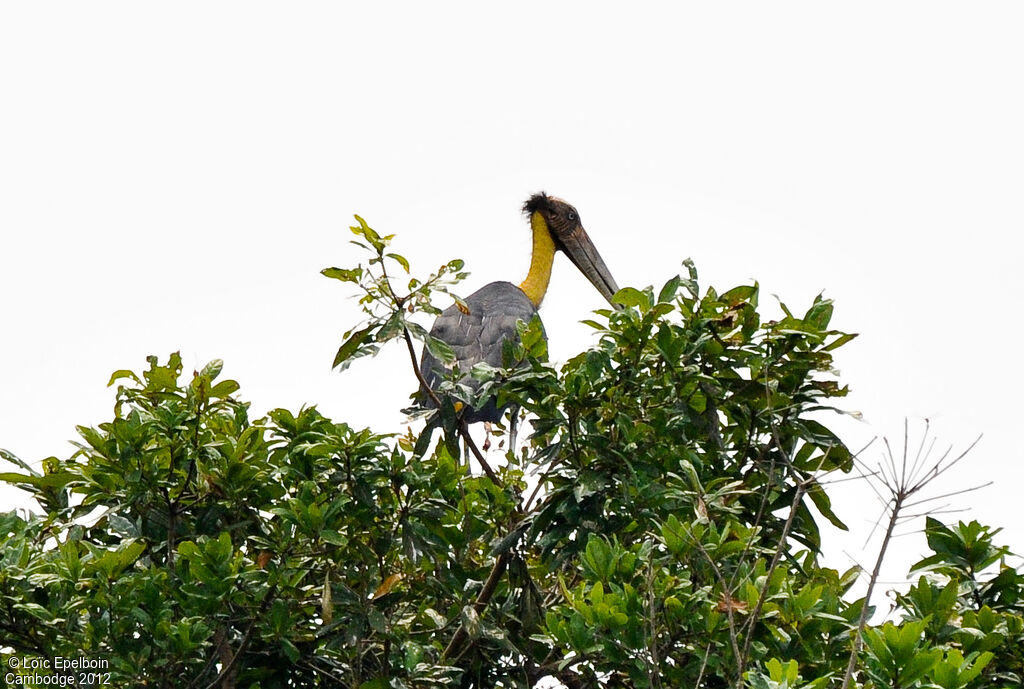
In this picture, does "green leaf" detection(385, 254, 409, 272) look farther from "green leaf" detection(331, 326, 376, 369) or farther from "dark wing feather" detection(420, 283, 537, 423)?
"dark wing feather" detection(420, 283, 537, 423)

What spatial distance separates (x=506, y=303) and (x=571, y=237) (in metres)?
3.39

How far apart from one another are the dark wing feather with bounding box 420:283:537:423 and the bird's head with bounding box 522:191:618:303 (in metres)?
2.91

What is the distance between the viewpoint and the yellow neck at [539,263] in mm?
14695

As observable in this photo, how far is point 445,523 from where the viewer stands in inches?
253

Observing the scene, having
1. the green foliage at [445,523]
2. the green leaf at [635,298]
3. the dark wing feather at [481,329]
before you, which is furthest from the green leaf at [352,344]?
the dark wing feather at [481,329]

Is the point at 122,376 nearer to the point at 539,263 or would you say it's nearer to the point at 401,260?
the point at 401,260

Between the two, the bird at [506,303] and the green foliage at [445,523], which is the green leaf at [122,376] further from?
the bird at [506,303]

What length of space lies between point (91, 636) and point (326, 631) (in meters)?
0.89

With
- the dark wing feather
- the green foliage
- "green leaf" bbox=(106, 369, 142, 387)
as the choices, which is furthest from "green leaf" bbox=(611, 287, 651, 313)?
the dark wing feather

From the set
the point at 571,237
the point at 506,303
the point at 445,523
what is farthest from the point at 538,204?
the point at 445,523

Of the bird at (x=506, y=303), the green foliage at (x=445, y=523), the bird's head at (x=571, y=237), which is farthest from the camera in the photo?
the bird's head at (x=571, y=237)

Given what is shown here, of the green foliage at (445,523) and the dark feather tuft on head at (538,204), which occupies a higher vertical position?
the dark feather tuft on head at (538,204)

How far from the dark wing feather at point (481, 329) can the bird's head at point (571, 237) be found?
114 inches

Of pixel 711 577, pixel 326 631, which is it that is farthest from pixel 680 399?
pixel 326 631
